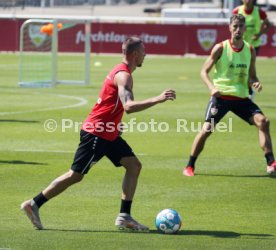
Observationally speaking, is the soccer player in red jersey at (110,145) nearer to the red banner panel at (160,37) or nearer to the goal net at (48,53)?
the goal net at (48,53)

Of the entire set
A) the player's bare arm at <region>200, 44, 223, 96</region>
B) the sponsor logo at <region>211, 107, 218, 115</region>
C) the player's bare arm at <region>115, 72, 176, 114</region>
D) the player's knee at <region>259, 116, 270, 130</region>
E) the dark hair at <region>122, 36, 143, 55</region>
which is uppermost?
the dark hair at <region>122, 36, 143, 55</region>

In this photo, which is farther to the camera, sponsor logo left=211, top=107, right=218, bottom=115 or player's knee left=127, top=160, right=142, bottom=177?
sponsor logo left=211, top=107, right=218, bottom=115

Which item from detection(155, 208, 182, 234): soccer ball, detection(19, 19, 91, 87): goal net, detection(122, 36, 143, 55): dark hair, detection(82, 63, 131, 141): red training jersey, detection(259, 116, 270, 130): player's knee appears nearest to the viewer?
detection(155, 208, 182, 234): soccer ball

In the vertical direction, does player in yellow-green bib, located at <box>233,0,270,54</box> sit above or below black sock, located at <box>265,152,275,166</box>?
above

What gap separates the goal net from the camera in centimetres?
2811

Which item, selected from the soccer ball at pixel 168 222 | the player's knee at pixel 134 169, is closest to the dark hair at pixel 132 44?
the player's knee at pixel 134 169

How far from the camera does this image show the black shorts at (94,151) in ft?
33.8

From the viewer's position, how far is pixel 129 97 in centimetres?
1001

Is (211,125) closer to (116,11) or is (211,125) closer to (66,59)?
(66,59)

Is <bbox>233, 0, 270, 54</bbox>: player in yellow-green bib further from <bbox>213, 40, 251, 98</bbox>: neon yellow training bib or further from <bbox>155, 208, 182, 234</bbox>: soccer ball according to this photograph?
<bbox>155, 208, 182, 234</bbox>: soccer ball

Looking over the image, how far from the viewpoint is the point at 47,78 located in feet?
98.5

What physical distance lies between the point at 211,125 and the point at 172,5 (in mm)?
53949

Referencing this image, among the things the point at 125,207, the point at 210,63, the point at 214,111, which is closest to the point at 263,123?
the point at 214,111

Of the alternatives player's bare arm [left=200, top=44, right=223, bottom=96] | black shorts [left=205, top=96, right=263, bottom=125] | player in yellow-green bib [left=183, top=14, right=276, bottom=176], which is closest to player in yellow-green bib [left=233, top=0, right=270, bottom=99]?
player in yellow-green bib [left=183, top=14, right=276, bottom=176]
